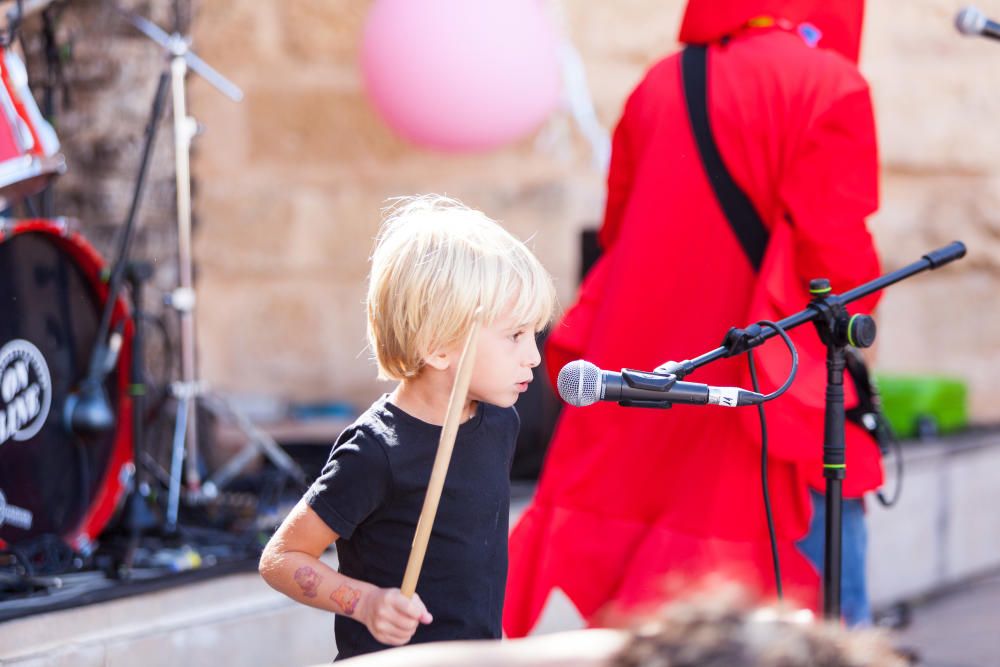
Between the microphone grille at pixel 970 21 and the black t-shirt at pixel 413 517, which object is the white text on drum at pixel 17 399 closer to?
the black t-shirt at pixel 413 517

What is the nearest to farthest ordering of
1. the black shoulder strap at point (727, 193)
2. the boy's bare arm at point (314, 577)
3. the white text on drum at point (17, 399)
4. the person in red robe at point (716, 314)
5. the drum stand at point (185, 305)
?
the boy's bare arm at point (314, 577)
the person in red robe at point (716, 314)
the black shoulder strap at point (727, 193)
the white text on drum at point (17, 399)
the drum stand at point (185, 305)

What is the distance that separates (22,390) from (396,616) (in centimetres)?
181

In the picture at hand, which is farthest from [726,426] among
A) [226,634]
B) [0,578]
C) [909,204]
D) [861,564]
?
[909,204]

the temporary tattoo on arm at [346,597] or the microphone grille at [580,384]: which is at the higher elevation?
the microphone grille at [580,384]

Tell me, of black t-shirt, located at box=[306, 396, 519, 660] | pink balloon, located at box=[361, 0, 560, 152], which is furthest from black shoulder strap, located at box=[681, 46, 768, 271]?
pink balloon, located at box=[361, 0, 560, 152]

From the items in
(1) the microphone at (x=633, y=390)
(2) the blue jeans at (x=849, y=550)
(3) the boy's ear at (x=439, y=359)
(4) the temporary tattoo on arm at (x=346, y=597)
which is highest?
(3) the boy's ear at (x=439, y=359)

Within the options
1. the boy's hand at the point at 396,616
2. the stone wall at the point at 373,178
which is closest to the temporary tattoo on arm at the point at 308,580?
the boy's hand at the point at 396,616

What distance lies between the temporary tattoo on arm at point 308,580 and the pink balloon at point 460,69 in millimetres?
2736

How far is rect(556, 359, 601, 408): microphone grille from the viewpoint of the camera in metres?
1.95

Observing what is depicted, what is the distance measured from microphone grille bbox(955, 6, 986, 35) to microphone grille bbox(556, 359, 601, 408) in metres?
0.96

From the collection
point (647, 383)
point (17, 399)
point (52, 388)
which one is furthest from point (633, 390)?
point (52, 388)

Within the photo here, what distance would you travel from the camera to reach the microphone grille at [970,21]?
2359 millimetres

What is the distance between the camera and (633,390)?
6.56 feet

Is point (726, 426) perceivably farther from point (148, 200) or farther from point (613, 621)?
point (148, 200)
